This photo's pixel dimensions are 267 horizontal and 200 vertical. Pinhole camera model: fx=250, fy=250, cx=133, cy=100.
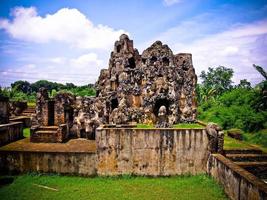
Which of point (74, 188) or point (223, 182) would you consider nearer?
point (223, 182)

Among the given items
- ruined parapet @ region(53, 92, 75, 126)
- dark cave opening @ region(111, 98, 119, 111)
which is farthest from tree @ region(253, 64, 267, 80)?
ruined parapet @ region(53, 92, 75, 126)

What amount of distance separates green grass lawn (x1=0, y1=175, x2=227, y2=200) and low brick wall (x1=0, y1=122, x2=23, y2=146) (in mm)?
3243

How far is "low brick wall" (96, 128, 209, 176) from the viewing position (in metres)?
11.0

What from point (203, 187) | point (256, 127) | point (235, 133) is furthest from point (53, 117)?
point (256, 127)

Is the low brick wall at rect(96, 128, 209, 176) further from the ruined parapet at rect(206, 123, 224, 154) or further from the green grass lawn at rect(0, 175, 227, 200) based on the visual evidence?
the green grass lawn at rect(0, 175, 227, 200)

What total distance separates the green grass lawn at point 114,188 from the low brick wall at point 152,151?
0.39m

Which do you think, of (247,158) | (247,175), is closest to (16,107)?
(247,158)

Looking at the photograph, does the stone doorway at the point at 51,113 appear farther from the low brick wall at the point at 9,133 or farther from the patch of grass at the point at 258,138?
the patch of grass at the point at 258,138

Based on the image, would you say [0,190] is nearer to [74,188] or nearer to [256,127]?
[74,188]

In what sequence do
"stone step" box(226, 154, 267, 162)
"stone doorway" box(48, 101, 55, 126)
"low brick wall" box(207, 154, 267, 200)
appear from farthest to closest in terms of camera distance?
1. "stone doorway" box(48, 101, 55, 126)
2. "stone step" box(226, 154, 267, 162)
3. "low brick wall" box(207, 154, 267, 200)

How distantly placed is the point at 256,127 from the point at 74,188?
18.7 metres

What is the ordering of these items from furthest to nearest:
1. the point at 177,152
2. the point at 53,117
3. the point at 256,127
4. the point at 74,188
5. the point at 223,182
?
the point at 256,127
the point at 53,117
the point at 177,152
the point at 74,188
the point at 223,182

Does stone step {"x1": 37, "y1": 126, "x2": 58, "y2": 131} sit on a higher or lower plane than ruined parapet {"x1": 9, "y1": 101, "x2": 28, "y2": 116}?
lower

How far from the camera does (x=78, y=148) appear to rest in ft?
40.3
